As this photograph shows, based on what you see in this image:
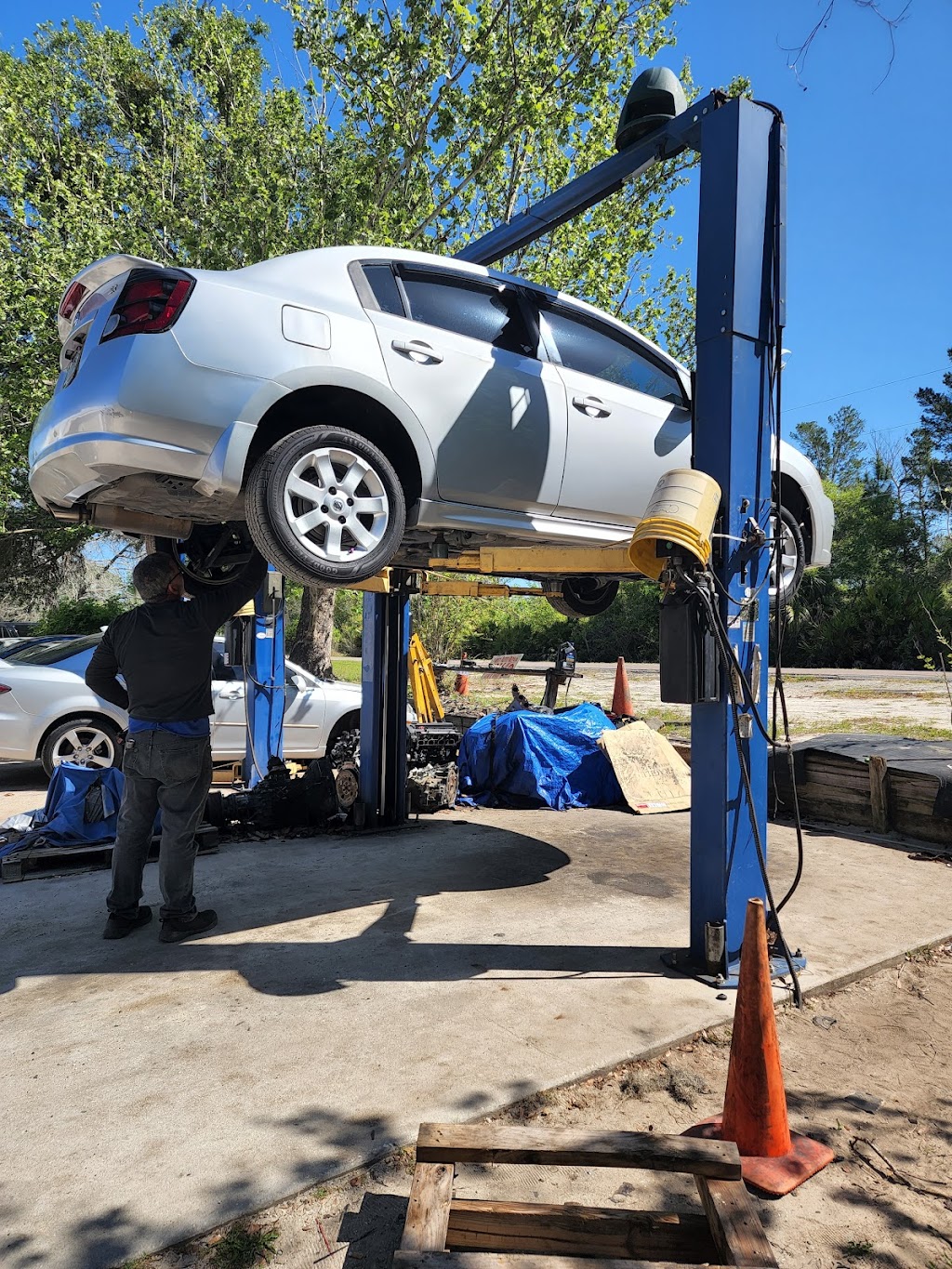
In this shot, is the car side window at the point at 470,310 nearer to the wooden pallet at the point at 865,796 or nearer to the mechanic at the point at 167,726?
the mechanic at the point at 167,726

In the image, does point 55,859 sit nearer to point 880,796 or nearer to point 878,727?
point 880,796

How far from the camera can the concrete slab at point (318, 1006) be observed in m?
2.51

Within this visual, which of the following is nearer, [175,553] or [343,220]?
[175,553]

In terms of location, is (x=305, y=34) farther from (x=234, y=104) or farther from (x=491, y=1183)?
(x=491, y=1183)

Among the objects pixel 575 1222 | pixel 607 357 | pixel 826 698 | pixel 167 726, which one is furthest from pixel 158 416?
pixel 826 698

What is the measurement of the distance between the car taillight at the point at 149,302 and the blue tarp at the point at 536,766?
17.9ft

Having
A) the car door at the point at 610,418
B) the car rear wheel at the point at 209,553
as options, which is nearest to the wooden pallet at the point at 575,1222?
the car door at the point at 610,418

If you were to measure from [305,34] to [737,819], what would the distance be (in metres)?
13.8

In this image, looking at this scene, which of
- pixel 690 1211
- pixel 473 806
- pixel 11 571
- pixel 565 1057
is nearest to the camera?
pixel 690 1211

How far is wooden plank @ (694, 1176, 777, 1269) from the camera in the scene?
1976 mm

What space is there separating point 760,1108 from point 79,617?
19177 mm

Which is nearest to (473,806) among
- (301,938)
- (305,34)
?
(301,938)

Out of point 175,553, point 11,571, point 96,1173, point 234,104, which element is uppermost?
point 234,104

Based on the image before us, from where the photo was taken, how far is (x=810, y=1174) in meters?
2.55
